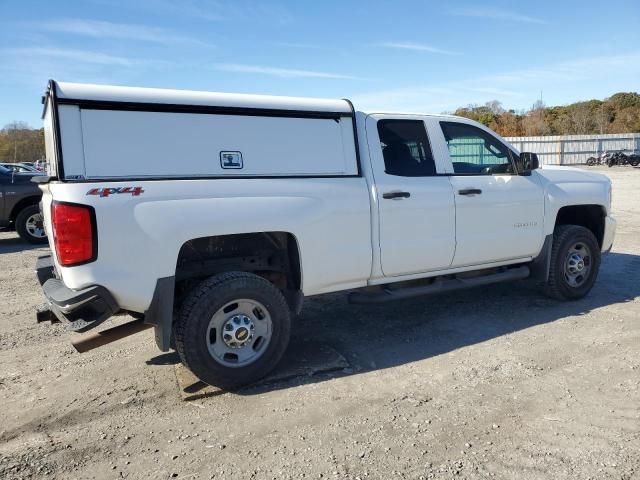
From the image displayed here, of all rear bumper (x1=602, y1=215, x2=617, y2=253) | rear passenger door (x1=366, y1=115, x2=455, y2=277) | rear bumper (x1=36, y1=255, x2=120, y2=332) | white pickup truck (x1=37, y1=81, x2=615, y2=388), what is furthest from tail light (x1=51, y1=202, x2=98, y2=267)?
rear bumper (x1=602, y1=215, x2=617, y2=253)

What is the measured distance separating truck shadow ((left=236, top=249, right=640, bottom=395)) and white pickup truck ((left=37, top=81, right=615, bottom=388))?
0.43 meters

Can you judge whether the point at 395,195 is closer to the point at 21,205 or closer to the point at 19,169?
the point at 21,205

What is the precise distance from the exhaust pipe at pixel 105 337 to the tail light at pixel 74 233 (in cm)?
60

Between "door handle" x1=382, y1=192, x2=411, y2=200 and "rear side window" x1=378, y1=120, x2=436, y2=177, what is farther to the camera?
"rear side window" x1=378, y1=120, x2=436, y2=177

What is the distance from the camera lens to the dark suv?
33.0 ft

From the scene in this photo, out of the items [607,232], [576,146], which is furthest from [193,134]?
[576,146]

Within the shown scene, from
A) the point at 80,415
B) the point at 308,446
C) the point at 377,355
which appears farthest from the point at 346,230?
the point at 80,415

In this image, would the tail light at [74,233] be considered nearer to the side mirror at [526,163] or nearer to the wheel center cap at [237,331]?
the wheel center cap at [237,331]

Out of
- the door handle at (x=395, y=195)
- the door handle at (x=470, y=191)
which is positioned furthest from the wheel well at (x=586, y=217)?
the door handle at (x=395, y=195)

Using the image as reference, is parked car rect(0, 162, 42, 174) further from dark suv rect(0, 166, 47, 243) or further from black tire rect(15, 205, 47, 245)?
black tire rect(15, 205, 47, 245)

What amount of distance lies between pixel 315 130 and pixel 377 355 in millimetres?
1918

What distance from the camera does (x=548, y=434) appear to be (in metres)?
3.06

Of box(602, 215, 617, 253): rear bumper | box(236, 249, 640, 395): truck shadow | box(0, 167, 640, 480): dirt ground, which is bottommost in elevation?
box(0, 167, 640, 480): dirt ground

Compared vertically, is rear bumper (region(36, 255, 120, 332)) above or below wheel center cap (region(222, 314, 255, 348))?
above
